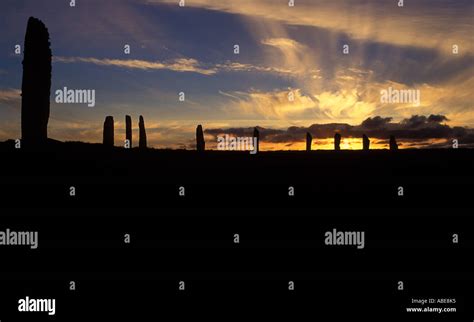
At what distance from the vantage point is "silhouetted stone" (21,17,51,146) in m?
26.2

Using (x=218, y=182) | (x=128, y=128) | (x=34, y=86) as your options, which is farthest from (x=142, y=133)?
(x=218, y=182)

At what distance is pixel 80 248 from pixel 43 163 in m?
6.46

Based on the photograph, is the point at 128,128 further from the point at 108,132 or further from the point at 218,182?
the point at 218,182

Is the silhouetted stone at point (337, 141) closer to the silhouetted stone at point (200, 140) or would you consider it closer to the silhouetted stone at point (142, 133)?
the silhouetted stone at point (200, 140)

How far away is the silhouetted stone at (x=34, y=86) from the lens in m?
26.2

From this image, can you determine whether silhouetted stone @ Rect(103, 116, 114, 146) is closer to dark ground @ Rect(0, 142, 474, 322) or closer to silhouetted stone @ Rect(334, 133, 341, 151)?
dark ground @ Rect(0, 142, 474, 322)

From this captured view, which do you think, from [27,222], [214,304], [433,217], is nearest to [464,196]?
[433,217]

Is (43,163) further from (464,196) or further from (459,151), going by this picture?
(459,151)

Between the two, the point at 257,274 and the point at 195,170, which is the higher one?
the point at 195,170

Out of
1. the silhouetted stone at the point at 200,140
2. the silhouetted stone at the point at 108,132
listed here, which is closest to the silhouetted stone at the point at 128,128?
the silhouetted stone at the point at 108,132

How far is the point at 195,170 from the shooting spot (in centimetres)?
2155

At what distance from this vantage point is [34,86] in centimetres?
2628

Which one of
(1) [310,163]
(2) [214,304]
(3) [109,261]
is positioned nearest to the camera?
(2) [214,304]

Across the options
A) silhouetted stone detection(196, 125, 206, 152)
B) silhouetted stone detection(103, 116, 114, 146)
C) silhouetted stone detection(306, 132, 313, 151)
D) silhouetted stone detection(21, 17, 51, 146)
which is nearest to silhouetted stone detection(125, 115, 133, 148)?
silhouetted stone detection(103, 116, 114, 146)
